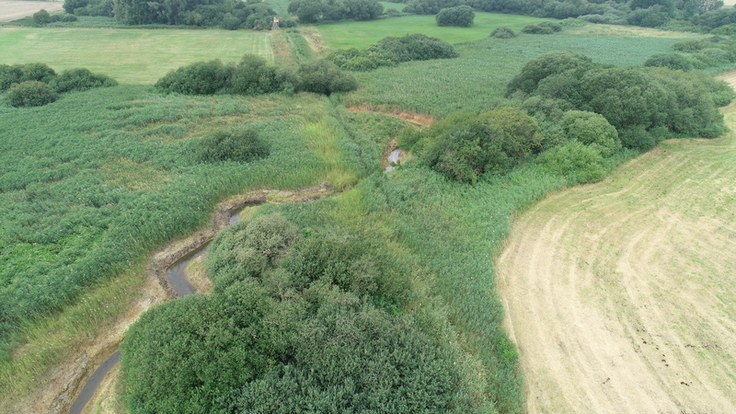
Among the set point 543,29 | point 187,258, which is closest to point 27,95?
point 187,258

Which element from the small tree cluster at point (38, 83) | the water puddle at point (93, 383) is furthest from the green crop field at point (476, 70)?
the water puddle at point (93, 383)

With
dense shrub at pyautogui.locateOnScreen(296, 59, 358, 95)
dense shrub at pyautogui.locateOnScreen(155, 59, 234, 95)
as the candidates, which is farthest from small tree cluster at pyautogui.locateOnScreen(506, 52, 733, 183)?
dense shrub at pyautogui.locateOnScreen(155, 59, 234, 95)

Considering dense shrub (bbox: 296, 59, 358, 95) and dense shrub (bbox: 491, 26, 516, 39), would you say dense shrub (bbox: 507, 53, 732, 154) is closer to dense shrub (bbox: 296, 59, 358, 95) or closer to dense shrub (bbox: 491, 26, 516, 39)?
dense shrub (bbox: 296, 59, 358, 95)

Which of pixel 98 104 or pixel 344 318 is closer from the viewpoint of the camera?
pixel 344 318

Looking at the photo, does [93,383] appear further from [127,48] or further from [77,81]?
[127,48]

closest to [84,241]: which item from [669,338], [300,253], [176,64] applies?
[300,253]

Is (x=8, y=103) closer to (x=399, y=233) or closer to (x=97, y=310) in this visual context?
(x=97, y=310)
